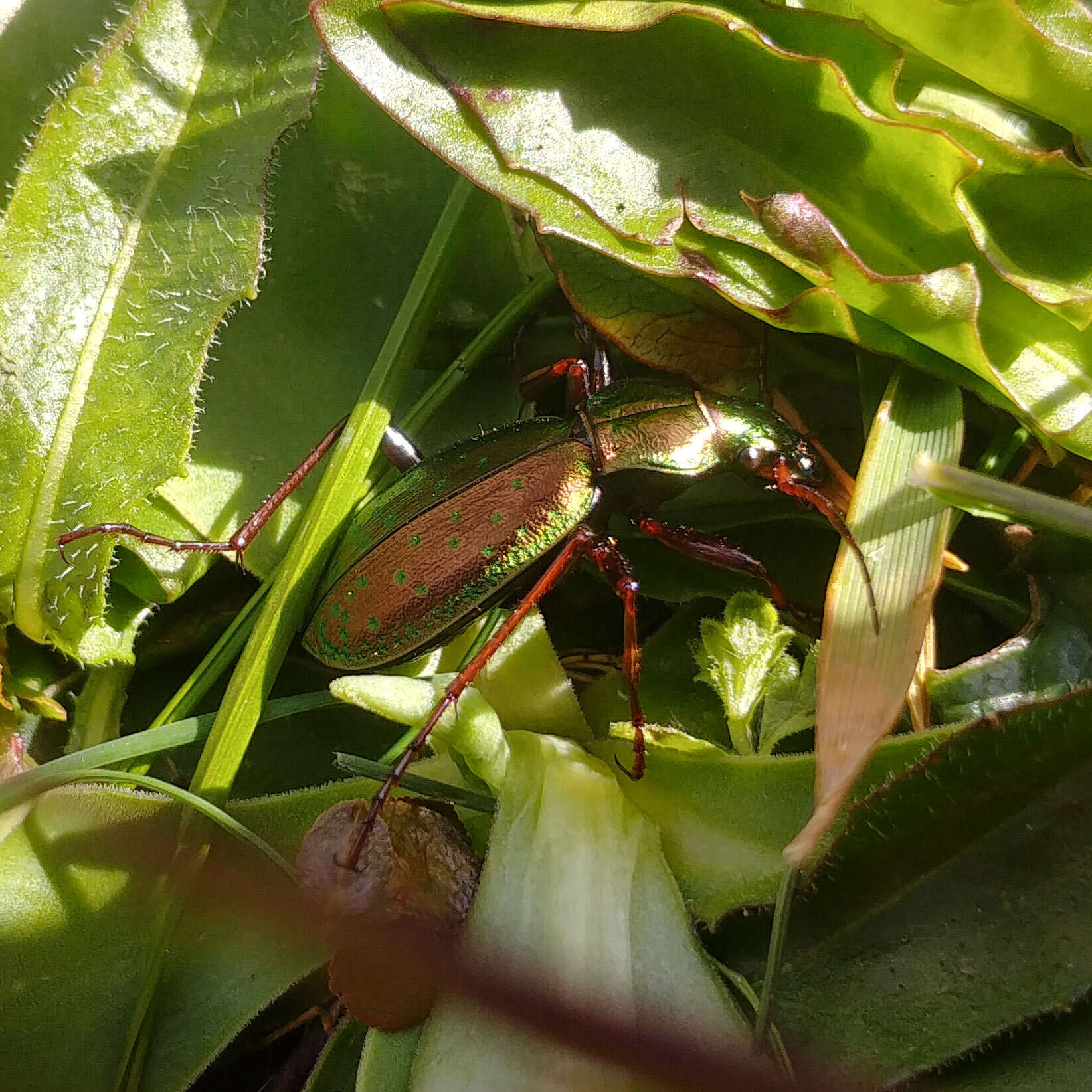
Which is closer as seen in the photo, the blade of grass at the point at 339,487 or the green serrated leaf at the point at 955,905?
the green serrated leaf at the point at 955,905

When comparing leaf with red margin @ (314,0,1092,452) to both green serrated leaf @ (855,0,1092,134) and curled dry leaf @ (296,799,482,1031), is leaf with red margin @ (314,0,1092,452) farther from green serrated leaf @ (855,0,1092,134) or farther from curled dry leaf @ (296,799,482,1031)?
curled dry leaf @ (296,799,482,1031)

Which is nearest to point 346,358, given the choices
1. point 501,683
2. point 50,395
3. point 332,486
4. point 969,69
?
point 332,486

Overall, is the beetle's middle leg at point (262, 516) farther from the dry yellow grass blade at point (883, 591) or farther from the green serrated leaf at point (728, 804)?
the dry yellow grass blade at point (883, 591)

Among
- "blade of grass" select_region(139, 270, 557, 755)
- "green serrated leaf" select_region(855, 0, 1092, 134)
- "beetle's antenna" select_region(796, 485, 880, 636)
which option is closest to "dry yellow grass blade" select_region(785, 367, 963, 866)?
"beetle's antenna" select_region(796, 485, 880, 636)

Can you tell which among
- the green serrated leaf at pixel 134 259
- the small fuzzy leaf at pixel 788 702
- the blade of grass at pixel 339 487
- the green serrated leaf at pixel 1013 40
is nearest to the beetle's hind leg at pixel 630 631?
the small fuzzy leaf at pixel 788 702

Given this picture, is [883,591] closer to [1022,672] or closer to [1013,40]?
[1022,672]

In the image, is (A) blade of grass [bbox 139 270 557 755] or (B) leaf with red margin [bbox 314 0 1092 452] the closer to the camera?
(B) leaf with red margin [bbox 314 0 1092 452]

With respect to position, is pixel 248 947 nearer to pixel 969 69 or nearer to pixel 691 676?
pixel 691 676

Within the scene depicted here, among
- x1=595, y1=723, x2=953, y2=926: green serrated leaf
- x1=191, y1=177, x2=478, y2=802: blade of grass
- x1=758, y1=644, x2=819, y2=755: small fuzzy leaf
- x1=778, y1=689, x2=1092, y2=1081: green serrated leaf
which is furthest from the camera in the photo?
x1=191, y1=177, x2=478, y2=802: blade of grass

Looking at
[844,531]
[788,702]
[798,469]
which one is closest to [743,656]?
[788,702]

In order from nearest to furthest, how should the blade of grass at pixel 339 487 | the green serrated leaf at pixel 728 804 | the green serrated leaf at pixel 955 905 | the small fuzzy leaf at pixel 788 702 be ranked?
the green serrated leaf at pixel 955 905 < the green serrated leaf at pixel 728 804 < the small fuzzy leaf at pixel 788 702 < the blade of grass at pixel 339 487
